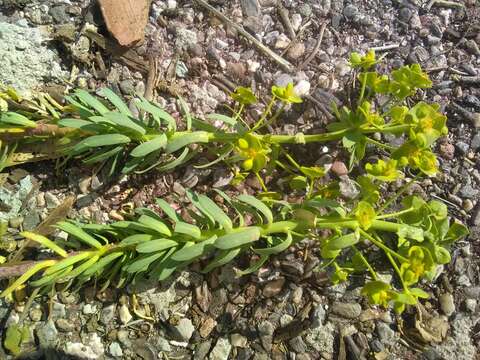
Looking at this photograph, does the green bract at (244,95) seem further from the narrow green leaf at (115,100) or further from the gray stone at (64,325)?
the gray stone at (64,325)

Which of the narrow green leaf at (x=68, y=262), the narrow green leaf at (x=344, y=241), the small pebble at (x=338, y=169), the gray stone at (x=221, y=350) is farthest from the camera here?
the small pebble at (x=338, y=169)

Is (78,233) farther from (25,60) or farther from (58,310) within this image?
(25,60)

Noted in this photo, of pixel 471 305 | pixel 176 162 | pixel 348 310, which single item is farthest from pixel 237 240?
pixel 471 305

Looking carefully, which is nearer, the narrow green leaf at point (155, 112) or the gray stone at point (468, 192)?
the narrow green leaf at point (155, 112)

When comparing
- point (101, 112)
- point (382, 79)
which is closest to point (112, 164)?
point (101, 112)

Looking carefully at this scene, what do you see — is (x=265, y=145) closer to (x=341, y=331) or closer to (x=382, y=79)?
(x=382, y=79)

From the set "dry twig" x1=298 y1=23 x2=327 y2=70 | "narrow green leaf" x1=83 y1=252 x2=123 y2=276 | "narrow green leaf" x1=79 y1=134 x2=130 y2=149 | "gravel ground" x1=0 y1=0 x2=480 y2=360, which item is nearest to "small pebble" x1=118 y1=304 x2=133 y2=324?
"gravel ground" x1=0 y1=0 x2=480 y2=360

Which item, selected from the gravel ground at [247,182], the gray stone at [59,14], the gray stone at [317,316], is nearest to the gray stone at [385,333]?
the gravel ground at [247,182]
